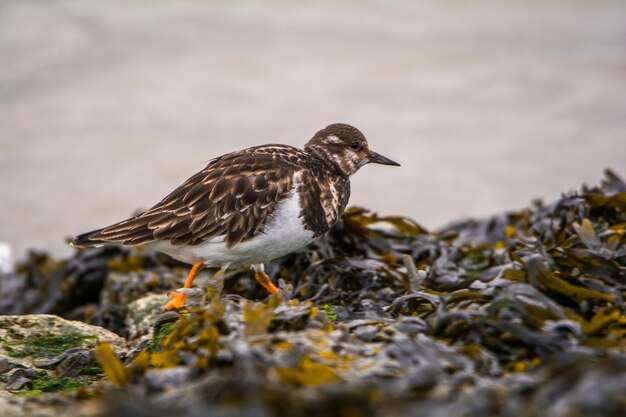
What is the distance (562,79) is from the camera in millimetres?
8125

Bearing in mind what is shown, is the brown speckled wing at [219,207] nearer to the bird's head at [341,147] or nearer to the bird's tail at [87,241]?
the bird's tail at [87,241]

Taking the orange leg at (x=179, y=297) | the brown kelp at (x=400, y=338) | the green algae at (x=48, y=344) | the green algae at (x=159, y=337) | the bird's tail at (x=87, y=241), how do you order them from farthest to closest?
the bird's tail at (x=87, y=241) → the orange leg at (x=179, y=297) → the green algae at (x=48, y=344) → the green algae at (x=159, y=337) → the brown kelp at (x=400, y=338)

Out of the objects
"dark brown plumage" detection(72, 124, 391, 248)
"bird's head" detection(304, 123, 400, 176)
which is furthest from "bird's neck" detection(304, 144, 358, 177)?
"dark brown plumage" detection(72, 124, 391, 248)

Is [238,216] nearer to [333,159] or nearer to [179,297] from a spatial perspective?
[179,297]

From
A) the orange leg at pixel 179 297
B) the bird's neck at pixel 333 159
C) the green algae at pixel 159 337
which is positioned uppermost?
the bird's neck at pixel 333 159

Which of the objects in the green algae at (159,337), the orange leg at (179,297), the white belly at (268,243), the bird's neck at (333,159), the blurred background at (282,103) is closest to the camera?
the green algae at (159,337)

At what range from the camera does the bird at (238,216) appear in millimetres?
3643

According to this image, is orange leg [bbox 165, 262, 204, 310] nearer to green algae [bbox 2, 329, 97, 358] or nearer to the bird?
the bird

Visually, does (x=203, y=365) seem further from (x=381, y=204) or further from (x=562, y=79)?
(x=562, y=79)

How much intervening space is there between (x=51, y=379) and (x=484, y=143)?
5.39 meters

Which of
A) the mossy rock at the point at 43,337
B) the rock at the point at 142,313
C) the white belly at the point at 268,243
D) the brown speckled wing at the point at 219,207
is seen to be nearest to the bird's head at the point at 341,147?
the brown speckled wing at the point at 219,207

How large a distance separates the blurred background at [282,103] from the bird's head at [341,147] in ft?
8.17

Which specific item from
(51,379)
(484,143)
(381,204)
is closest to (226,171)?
(51,379)

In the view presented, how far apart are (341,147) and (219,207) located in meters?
0.93
